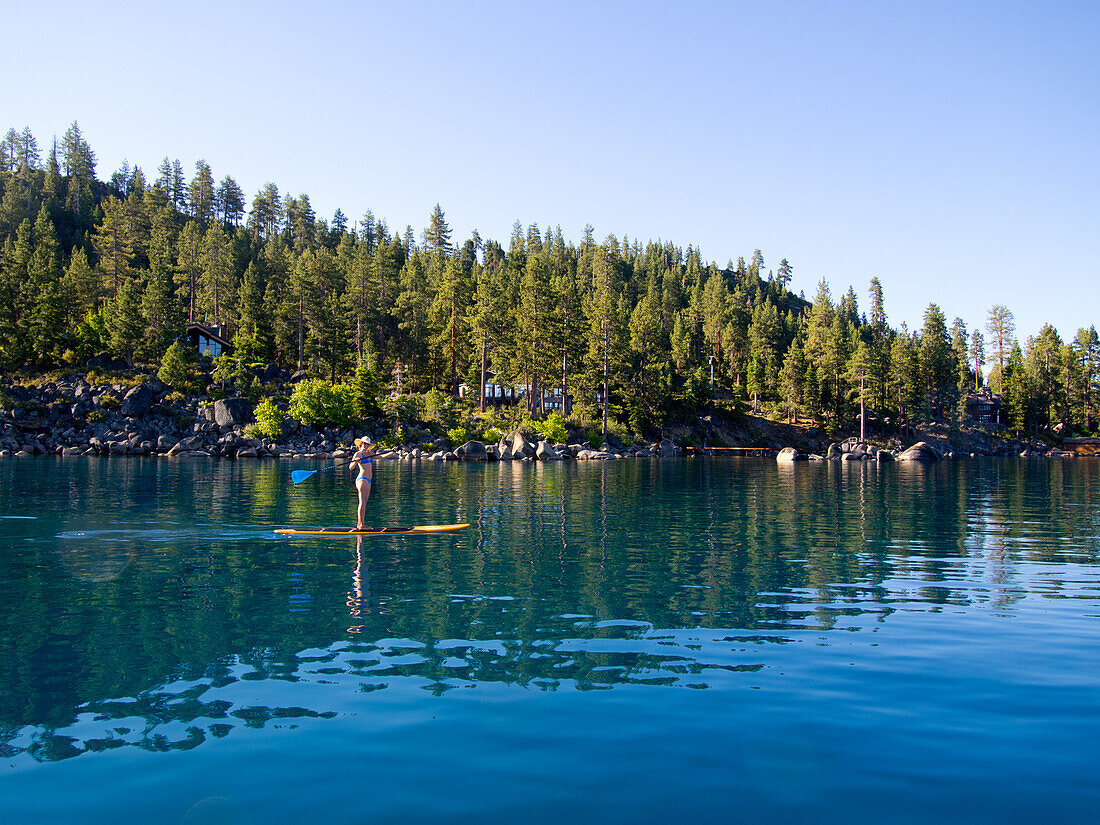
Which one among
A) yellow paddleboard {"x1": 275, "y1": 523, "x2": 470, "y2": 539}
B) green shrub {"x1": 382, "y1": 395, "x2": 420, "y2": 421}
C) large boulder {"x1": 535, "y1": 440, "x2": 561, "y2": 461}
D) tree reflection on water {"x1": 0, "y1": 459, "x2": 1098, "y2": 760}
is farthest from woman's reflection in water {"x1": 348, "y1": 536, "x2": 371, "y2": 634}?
green shrub {"x1": 382, "y1": 395, "x2": 420, "y2": 421}

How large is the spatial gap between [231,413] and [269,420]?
550cm

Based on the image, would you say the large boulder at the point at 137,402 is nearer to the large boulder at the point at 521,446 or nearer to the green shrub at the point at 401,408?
the green shrub at the point at 401,408

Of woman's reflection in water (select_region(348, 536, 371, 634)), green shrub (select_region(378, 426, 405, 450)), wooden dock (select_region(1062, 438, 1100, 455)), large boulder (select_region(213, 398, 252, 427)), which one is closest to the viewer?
woman's reflection in water (select_region(348, 536, 371, 634))

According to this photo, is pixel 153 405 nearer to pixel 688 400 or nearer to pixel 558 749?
pixel 688 400

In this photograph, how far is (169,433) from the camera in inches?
2891

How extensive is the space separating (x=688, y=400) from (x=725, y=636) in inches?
3544

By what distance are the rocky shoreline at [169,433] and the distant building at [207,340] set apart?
29.7 ft

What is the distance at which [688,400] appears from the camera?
327 feet

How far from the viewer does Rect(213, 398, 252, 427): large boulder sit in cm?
7550

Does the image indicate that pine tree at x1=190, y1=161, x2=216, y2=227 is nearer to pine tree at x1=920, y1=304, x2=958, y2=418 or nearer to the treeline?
the treeline

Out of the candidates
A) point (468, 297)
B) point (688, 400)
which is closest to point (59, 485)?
point (468, 297)

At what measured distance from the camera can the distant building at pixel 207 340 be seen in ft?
292

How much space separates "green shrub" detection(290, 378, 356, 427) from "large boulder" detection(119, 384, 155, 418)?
15.2 m

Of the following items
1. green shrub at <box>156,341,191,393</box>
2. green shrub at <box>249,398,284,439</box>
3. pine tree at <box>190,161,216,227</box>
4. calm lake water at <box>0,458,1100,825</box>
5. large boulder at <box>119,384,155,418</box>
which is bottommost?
calm lake water at <box>0,458,1100,825</box>
